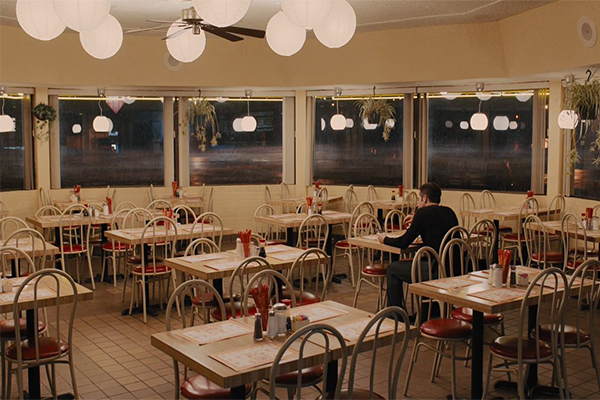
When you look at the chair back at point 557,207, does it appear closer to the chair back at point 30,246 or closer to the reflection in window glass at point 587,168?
the reflection in window glass at point 587,168

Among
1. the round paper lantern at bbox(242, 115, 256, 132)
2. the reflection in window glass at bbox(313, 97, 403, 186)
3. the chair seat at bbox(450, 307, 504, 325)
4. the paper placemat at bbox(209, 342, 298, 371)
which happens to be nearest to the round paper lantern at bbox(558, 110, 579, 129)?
the reflection in window glass at bbox(313, 97, 403, 186)

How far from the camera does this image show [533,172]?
9.12 m

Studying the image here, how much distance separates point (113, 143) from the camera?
33.8ft

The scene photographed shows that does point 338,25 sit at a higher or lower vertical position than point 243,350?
higher

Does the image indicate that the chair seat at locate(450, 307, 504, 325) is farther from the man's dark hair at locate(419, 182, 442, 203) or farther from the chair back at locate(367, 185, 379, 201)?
the chair back at locate(367, 185, 379, 201)

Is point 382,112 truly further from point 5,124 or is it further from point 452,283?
point 452,283

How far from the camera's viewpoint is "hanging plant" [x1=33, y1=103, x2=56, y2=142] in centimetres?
924

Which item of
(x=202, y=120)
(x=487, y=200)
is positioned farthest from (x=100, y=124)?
(x=487, y=200)

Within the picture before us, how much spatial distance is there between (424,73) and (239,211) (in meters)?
3.69

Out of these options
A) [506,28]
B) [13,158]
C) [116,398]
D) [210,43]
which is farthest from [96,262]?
[506,28]

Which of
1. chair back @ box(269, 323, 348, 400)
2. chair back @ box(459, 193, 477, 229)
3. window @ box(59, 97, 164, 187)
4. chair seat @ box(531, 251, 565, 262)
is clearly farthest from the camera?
window @ box(59, 97, 164, 187)

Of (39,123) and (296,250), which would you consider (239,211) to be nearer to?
(39,123)

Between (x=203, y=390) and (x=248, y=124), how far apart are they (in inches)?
280

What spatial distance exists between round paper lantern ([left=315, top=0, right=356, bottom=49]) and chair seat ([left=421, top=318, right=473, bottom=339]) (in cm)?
187
